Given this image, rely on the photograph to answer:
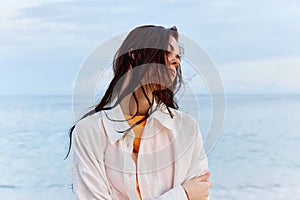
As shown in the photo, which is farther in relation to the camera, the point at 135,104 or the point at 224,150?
the point at 224,150

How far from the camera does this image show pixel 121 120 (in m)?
1.20

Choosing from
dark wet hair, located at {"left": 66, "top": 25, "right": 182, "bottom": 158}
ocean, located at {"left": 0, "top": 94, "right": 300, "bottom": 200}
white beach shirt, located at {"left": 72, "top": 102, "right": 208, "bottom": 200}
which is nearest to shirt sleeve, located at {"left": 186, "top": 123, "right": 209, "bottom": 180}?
white beach shirt, located at {"left": 72, "top": 102, "right": 208, "bottom": 200}

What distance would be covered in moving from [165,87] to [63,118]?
22.3 feet

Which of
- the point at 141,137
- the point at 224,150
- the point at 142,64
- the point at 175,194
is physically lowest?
the point at 224,150

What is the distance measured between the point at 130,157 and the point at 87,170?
0.33ft

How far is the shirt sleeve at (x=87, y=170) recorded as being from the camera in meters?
1.16

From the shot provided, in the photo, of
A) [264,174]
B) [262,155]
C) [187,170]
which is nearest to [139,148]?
[187,170]

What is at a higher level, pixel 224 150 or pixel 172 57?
pixel 172 57

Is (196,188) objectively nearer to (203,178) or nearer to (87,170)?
(203,178)

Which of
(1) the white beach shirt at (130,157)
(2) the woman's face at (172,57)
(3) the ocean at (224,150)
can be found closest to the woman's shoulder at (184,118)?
(1) the white beach shirt at (130,157)

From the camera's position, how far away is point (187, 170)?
1212 mm

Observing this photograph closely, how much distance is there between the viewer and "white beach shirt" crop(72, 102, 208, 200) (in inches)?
45.9

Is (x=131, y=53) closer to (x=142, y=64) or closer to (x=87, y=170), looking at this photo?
(x=142, y=64)

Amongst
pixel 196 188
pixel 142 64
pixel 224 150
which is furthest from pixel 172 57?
pixel 224 150
